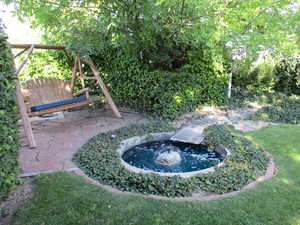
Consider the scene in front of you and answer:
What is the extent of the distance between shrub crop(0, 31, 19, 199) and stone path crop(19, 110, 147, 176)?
58cm

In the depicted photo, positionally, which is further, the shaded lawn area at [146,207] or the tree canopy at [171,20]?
the tree canopy at [171,20]

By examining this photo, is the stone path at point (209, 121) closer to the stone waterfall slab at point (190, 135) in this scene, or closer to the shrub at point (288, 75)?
the stone waterfall slab at point (190, 135)

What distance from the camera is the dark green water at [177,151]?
356cm

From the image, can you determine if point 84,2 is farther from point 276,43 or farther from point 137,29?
point 276,43

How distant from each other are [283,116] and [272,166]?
319 cm

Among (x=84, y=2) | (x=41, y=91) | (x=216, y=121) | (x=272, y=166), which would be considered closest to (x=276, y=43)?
(x=216, y=121)

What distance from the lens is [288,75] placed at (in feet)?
26.1

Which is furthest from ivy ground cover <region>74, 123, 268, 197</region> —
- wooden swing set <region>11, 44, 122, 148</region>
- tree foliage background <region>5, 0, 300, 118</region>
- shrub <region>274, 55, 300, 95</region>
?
shrub <region>274, 55, 300, 95</region>

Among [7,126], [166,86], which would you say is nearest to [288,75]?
[166,86]

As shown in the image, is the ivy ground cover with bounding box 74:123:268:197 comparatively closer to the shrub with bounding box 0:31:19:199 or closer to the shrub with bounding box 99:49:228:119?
the shrub with bounding box 0:31:19:199

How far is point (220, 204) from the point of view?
2.38 meters

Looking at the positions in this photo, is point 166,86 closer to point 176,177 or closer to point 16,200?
point 176,177

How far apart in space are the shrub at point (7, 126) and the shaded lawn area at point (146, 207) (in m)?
0.35

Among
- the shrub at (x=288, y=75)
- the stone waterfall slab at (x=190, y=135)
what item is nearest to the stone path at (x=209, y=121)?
the stone waterfall slab at (x=190, y=135)
